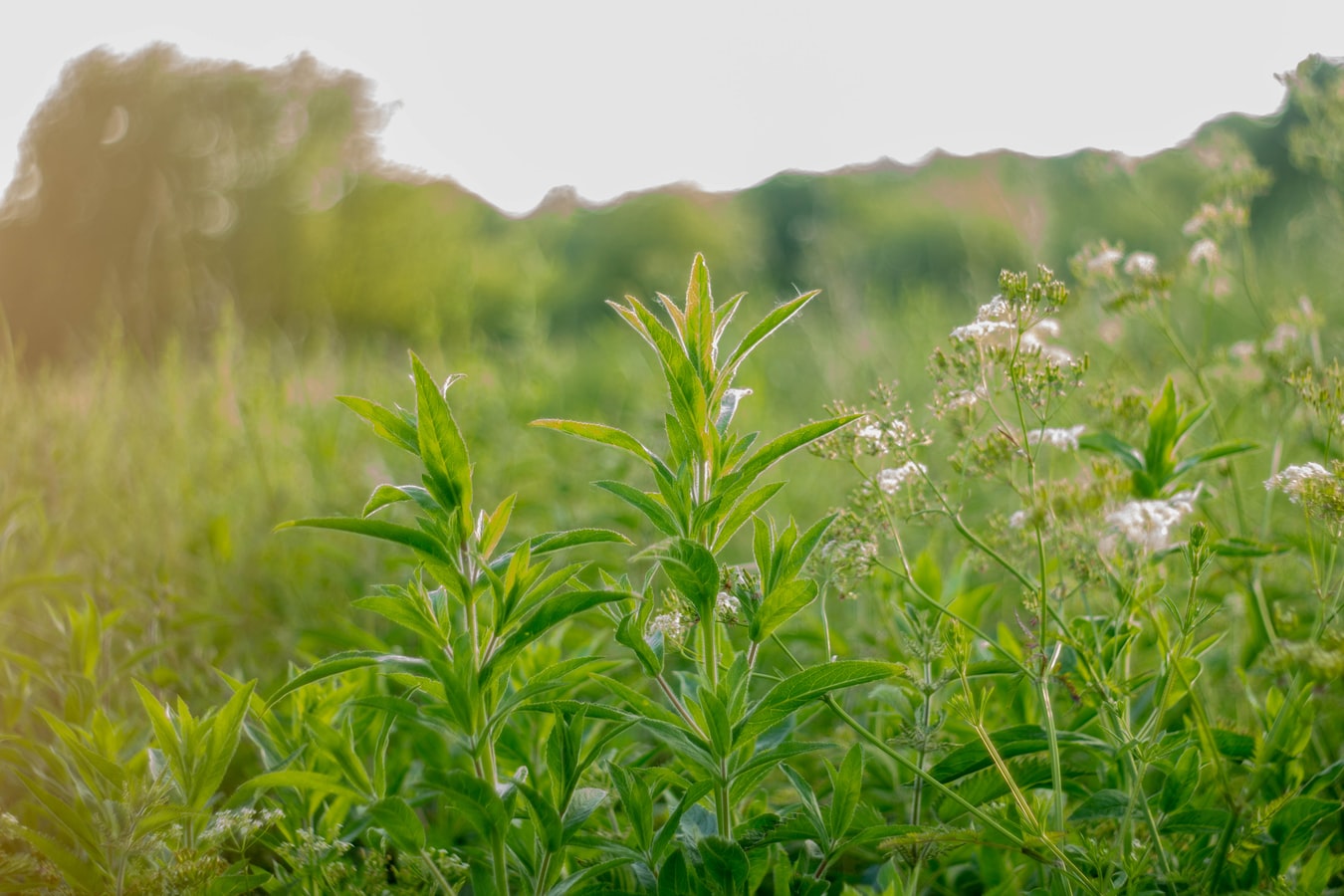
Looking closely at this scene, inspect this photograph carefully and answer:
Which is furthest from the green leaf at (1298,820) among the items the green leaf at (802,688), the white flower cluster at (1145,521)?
the green leaf at (802,688)

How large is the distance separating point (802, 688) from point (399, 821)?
523 millimetres

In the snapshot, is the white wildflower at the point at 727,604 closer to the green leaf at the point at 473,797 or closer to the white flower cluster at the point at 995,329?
the green leaf at the point at 473,797

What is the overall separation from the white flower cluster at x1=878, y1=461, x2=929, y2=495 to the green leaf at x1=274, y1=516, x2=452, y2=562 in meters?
0.70

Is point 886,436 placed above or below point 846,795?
above

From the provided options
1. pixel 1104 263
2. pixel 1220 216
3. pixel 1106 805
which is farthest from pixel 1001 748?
pixel 1220 216

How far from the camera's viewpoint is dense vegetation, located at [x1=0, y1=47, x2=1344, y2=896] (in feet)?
3.91

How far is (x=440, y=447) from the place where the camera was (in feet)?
3.71

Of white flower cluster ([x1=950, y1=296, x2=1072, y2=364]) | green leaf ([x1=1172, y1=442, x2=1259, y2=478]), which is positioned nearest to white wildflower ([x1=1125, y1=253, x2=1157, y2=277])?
green leaf ([x1=1172, y1=442, x2=1259, y2=478])

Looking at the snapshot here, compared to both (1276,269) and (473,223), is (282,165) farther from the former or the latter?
(1276,269)

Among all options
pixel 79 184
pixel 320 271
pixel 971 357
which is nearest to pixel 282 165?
pixel 320 271

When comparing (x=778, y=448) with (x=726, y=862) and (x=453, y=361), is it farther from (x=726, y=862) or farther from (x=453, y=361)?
(x=453, y=361)

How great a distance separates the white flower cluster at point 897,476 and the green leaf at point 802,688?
1.33 feet

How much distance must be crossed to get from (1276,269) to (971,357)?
744cm

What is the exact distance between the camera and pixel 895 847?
1.24 meters
